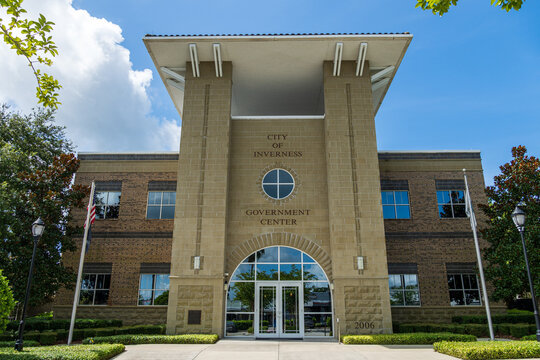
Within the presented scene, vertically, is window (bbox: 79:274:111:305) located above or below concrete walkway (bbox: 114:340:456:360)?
above

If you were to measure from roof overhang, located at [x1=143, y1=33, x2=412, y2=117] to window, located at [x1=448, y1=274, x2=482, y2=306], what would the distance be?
11.8 m

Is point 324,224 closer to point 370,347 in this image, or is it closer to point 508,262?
point 370,347

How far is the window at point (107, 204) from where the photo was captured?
2456 cm

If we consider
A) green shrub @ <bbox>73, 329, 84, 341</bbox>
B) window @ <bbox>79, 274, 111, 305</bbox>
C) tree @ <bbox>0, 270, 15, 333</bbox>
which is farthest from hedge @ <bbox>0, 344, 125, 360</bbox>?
window @ <bbox>79, 274, 111, 305</bbox>

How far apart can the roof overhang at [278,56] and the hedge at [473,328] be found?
13113 millimetres

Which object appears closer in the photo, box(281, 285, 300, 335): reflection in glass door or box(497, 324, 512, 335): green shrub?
box(281, 285, 300, 335): reflection in glass door

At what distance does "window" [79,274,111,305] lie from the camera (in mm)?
22891

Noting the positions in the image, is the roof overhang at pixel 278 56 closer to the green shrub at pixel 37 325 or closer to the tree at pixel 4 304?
the tree at pixel 4 304

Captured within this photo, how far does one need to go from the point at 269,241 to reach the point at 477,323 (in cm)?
1198

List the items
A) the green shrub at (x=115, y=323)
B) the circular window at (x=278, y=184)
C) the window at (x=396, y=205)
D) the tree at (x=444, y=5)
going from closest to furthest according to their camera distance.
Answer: the tree at (x=444, y=5) → the circular window at (x=278, y=184) → the green shrub at (x=115, y=323) → the window at (x=396, y=205)

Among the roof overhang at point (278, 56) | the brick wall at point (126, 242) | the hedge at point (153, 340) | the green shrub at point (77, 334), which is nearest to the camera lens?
the hedge at point (153, 340)

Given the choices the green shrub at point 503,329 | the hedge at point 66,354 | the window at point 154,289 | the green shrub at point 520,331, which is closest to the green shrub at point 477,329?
the green shrub at point 503,329

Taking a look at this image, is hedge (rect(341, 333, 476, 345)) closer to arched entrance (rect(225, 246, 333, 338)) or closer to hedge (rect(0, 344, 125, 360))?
arched entrance (rect(225, 246, 333, 338))

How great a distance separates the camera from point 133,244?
23.7m
